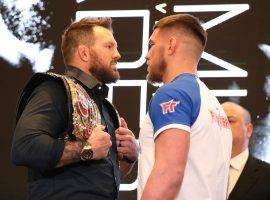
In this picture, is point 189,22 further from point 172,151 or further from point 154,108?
point 172,151

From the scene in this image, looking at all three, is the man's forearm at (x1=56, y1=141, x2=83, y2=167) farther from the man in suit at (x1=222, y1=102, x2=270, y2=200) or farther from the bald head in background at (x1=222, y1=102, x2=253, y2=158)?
the bald head in background at (x1=222, y1=102, x2=253, y2=158)

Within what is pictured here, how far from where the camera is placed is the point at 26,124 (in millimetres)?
2238

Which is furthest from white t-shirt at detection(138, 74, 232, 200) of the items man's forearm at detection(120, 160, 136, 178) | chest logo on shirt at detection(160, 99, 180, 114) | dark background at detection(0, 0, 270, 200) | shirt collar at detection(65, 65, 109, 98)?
dark background at detection(0, 0, 270, 200)

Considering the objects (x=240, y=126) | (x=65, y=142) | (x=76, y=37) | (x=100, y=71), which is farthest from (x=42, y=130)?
(x=240, y=126)

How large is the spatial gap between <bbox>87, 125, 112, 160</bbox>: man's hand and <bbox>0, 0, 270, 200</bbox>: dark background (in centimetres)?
131

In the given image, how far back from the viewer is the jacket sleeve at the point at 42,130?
2.19 meters

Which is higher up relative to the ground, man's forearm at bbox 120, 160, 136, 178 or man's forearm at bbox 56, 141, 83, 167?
man's forearm at bbox 56, 141, 83, 167

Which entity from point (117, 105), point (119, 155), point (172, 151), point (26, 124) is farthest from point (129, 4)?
point (172, 151)

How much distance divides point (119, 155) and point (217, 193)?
62cm

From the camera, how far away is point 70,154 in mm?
2230

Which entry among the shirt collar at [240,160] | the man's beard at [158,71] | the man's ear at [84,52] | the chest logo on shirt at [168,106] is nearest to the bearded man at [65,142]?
the man's ear at [84,52]

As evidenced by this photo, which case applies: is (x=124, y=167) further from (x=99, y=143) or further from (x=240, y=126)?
(x=240, y=126)

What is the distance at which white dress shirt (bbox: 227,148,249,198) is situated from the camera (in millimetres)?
3359

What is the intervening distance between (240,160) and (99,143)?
55.9 inches
